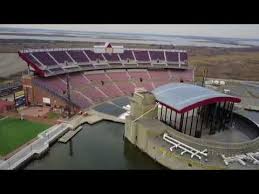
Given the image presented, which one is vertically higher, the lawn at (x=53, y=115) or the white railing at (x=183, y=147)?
the white railing at (x=183, y=147)

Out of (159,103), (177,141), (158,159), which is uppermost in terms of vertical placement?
(159,103)

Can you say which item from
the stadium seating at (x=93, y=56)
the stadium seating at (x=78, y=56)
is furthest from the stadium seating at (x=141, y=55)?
the stadium seating at (x=78, y=56)

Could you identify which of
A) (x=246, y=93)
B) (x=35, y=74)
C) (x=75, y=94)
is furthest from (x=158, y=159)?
(x=246, y=93)

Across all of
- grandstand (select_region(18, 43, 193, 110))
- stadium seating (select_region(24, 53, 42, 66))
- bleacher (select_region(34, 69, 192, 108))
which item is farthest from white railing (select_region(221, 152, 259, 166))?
stadium seating (select_region(24, 53, 42, 66))

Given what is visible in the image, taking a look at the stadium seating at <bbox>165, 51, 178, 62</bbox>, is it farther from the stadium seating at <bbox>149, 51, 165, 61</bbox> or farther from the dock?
the dock

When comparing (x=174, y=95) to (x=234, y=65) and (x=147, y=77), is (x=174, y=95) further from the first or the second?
(x=234, y=65)

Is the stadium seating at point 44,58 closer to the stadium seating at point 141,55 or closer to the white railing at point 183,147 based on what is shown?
the stadium seating at point 141,55
